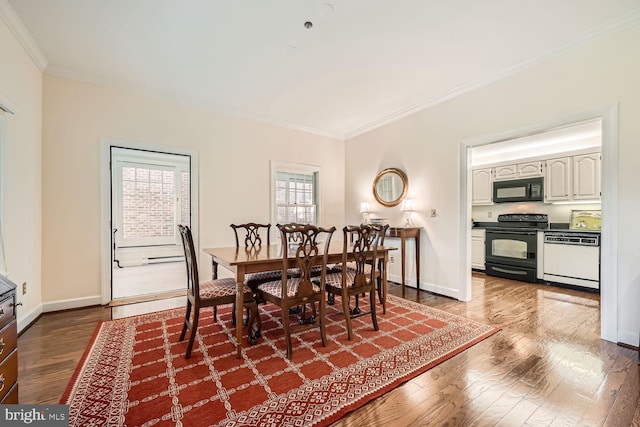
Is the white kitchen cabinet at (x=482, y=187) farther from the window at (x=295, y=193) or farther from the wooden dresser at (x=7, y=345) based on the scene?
the wooden dresser at (x=7, y=345)

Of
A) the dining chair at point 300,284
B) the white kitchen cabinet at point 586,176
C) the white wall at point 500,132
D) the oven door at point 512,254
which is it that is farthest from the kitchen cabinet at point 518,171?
the dining chair at point 300,284

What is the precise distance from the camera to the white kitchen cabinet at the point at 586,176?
4.32m

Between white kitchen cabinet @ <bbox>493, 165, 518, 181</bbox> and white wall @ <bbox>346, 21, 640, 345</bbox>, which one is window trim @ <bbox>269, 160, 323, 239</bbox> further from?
white kitchen cabinet @ <bbox>493, 165, 518, 181</bbox>

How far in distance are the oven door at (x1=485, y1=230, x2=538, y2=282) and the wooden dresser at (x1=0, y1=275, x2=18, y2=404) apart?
19.3 feet

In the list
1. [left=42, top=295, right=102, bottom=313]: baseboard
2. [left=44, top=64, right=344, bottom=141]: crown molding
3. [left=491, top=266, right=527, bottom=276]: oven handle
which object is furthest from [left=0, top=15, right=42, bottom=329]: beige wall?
[left=491, top=266, right=527, bottom=276]: oven handle

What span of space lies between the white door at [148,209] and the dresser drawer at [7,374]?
4635 mm

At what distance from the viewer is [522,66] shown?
2943 millimetres

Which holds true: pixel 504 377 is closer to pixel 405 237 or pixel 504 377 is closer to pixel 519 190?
pixel 405 237

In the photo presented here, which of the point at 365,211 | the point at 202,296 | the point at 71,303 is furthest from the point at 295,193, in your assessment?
the point at 71,303

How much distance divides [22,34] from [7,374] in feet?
9.49

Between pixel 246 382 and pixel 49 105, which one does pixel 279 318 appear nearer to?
pixel 246 382

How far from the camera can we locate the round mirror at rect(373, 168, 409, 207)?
4339mm

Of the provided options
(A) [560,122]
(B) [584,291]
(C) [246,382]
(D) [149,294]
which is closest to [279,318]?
(C) [246,382]

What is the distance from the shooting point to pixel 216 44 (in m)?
2.65
